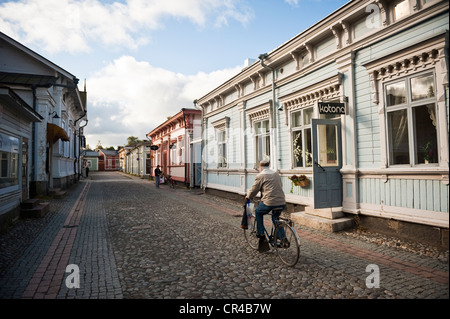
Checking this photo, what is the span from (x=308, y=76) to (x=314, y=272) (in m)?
6.16

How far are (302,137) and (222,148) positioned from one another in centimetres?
653

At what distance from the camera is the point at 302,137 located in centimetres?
923

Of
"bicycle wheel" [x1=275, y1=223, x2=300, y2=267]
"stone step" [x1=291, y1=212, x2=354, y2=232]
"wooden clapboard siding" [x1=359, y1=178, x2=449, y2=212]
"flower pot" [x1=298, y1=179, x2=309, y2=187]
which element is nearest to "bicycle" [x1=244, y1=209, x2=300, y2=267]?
"bicycle wheel" [x1=275, y1=223, x2=300, y2=267]

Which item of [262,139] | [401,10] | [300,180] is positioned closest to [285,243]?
[300,180]

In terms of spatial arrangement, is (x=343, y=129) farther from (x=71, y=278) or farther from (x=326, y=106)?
(x=71, y=278)

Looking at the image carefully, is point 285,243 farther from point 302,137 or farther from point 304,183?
point 302,137

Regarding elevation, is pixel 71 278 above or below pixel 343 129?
below

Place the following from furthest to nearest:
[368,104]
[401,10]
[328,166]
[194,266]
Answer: [328,166]
[368,104]
[401,10]
[194,266]

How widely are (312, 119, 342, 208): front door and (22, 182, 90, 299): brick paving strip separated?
18.5ft

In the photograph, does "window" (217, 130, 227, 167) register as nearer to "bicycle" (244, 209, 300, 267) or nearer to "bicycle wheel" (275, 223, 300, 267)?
"bicycle" (244, 209, 300, 267)

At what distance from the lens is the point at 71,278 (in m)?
4.34

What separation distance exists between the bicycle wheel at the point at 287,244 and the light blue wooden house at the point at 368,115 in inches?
98.5
